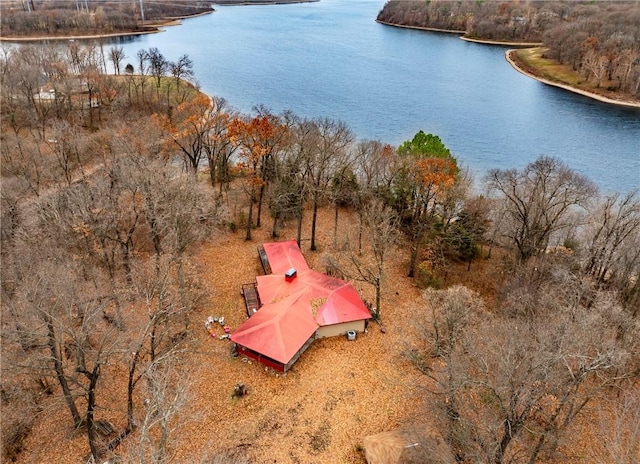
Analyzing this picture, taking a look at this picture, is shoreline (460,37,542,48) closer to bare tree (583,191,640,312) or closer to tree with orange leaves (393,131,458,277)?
tree with orange leaves (393,131,458,277)

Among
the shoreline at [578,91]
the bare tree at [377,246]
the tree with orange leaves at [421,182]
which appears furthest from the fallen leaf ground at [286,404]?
the shoreline at [578,91]

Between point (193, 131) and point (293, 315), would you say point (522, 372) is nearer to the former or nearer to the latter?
point (293, 315)

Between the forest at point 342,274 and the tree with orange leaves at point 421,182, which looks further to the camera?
the tree with orange leaves at point 421,182

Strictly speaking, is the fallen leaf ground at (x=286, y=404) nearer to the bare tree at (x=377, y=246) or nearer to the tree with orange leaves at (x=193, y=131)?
the bare tree at (x=377, y=246)

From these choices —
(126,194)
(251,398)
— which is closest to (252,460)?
(251,398)

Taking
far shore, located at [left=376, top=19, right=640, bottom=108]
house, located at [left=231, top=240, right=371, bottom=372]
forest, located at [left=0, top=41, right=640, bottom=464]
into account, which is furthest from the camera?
far shore, located at [left=376, top=19, right=640, bottom=108]

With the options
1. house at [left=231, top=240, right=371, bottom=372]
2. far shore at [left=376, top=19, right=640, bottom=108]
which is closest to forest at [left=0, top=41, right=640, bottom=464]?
house at [left=231, top=240, right=371, bottom=372]
